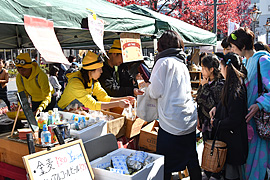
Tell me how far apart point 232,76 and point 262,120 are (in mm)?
696

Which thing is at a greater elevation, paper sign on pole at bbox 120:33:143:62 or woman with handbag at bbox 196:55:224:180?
paper sign on pole at bbox 120:33:143:62

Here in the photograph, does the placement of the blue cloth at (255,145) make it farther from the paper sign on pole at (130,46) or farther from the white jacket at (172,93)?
the paper sign on pole at (130,46)

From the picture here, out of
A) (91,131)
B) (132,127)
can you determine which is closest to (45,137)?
(91,131)

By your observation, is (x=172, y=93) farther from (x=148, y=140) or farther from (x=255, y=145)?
(x=255, y=145)

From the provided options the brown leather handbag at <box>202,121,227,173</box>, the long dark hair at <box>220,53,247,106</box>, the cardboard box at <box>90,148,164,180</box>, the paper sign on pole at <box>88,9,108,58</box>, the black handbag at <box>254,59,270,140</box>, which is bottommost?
the brown leather handbag at <box>202,121,227,173</box>

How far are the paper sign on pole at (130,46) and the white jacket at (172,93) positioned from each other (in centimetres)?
149

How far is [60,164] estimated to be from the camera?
1933 millimetres

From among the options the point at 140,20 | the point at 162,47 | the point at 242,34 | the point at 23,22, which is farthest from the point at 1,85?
the point at 242,34

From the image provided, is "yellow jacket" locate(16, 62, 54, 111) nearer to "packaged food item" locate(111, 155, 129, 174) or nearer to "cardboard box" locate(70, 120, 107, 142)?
"cardboard box" locate(70, 120, 107, 142)

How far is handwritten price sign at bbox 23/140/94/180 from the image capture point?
1777 mm

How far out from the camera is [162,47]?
2717mm

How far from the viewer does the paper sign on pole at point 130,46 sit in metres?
3.98

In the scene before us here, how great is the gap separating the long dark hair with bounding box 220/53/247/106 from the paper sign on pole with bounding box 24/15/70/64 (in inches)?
71.6

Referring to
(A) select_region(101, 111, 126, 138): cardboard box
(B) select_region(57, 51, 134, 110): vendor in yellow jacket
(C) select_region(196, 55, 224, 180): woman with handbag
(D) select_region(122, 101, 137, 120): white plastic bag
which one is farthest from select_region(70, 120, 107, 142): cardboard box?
(C) select_region(196, 55, 224, 180): woman with handbag
